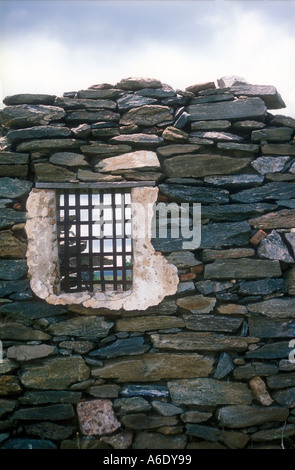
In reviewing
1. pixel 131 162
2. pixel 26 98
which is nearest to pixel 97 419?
pixel 131 162

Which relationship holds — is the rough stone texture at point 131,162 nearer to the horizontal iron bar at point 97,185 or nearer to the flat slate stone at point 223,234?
the horizontal iron bar at point 97,185

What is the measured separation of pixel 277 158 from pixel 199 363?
1981 millimetres

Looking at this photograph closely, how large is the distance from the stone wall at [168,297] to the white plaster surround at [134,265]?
7 centimetres

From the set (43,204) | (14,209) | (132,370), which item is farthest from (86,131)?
(132,370)

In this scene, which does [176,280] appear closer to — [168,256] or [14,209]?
[168,256]

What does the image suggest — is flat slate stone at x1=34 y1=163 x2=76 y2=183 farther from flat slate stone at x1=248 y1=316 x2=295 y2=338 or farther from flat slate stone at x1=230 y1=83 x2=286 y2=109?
flat slate stone at x1=248 y1=316 x2=295 y2=338

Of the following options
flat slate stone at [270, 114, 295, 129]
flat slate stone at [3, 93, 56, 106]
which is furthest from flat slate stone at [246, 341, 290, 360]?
flat slate stone at [3, 93, 56, 106]

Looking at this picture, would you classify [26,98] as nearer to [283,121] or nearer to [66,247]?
[66,247]

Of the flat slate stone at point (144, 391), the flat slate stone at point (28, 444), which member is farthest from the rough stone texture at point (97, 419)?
the flat slate stone at point (28, 444)

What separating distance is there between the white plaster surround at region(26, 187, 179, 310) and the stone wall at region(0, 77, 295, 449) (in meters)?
0.07

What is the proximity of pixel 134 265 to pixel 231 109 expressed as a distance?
5.59 ft

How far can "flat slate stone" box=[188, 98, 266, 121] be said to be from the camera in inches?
118

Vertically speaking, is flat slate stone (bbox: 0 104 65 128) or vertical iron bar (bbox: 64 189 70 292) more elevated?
flat slate stone (bbox: 0 104 65 128)

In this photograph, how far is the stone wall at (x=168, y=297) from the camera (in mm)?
2768
